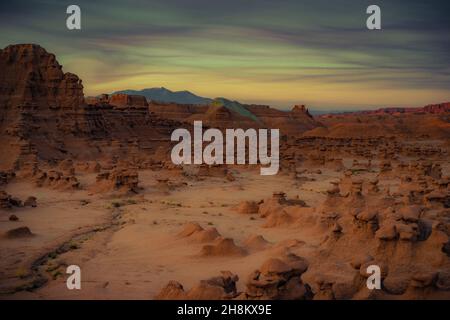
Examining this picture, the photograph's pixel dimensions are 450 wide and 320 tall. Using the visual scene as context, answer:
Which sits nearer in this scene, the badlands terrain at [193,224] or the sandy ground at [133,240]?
the badlands terrain at [193,224]

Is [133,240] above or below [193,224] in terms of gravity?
below

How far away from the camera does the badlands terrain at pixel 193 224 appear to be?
1124cm

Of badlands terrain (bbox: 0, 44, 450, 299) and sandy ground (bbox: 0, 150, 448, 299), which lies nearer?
badlands terrain (bbox: 0, 44, 450, 299)

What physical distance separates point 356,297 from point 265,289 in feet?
6.30

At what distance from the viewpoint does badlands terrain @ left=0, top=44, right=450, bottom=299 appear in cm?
1124

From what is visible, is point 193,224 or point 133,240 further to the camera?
point 193,224

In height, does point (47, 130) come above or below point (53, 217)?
above

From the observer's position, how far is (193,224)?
1747 centimetres

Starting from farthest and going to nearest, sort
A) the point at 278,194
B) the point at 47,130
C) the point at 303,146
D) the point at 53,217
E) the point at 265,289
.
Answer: the point at 303,146 < the point at 47,130 < the point at 278,194 < the point at 53,217 < the point at 265,289
